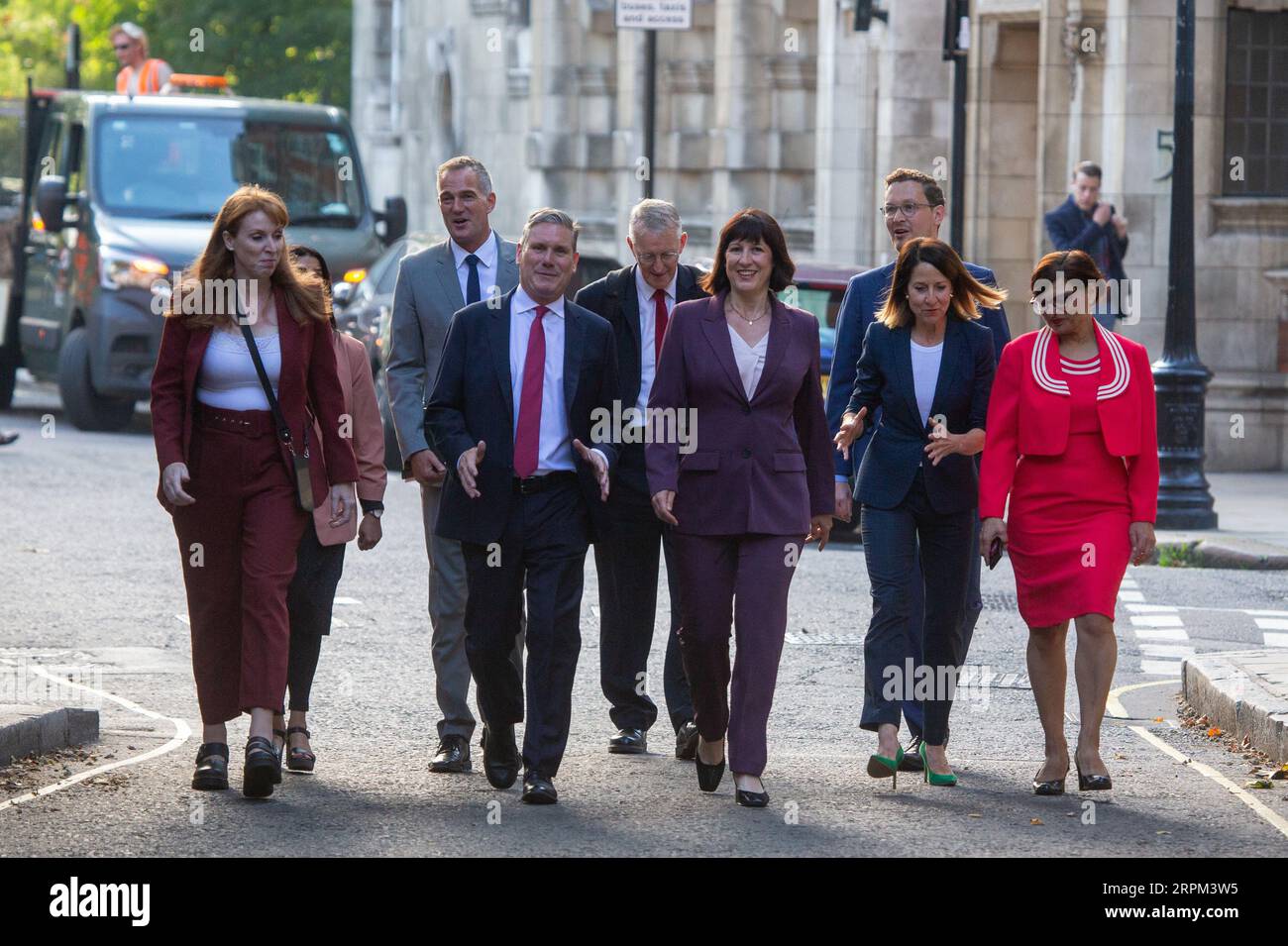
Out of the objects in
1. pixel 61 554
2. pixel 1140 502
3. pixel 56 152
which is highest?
pixel 56 152

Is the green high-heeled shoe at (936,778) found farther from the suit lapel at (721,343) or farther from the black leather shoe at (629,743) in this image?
the suit lapel at (721,343)

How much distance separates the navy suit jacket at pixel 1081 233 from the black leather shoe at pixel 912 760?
11.2 meters

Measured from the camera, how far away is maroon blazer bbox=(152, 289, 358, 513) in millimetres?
8023

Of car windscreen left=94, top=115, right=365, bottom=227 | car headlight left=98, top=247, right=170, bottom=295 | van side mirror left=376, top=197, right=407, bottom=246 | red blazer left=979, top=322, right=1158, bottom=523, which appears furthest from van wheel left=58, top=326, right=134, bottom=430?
red blazer left=979, top=322, right=1158, bottom=523

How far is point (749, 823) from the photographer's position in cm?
758

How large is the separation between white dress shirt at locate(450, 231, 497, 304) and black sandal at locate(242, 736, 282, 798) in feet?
6.08

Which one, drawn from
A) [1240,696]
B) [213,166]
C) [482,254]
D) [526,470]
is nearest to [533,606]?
[526,470]

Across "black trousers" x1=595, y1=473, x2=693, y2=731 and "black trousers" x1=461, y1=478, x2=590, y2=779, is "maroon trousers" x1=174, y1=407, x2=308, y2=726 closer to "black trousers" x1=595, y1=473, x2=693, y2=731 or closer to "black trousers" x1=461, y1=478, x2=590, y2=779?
"black trousers" x1=461, y1=478, x2=590, y2=779

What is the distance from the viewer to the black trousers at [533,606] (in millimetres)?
7988

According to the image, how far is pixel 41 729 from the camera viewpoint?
852cm

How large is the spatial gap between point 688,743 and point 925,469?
1.29 meters


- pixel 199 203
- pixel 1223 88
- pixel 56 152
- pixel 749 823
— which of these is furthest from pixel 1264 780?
pixel 56 152
